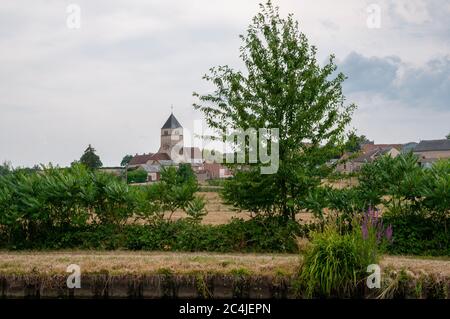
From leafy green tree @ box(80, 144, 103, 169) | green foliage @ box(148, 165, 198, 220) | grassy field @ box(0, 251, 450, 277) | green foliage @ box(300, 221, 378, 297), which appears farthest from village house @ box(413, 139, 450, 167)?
green foliage @ box(300, 221, 378, 297)

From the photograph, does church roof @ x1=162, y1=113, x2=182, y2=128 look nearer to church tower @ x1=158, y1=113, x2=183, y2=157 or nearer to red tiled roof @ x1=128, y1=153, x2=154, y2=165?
church tower @ x1=158, y1=113, x2=183, y2=157

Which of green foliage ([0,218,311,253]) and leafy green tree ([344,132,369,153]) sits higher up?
leafy green tree ([344,132,369,153])

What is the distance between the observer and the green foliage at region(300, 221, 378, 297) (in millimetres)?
8523

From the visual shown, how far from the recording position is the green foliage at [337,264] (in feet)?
28.0

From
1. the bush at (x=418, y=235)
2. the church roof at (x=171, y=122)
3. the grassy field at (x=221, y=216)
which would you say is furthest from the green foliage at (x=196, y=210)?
the church roof at (x=171, y=122)

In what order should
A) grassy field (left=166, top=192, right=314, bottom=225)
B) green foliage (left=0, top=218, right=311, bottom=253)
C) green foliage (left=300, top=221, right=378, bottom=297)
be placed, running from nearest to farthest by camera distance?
1. green foliage (left=300, top=221, right=378, bottom=297)
2. green foliage (left=0, top=218, right=311, bottom=253)
3. grassy field (left=166, top=192, right=314, bottom=225)

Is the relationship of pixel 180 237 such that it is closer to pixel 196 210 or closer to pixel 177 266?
pixel 196 210

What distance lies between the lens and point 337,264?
28.1ft

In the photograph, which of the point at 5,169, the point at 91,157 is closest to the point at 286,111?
the point at 5,169

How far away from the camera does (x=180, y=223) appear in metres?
14.2
